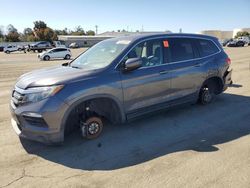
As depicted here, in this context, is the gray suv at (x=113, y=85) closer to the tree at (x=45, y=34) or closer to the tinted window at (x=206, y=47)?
the tinted window at (x=206, y=47)

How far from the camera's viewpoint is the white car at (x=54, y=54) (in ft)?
99.4

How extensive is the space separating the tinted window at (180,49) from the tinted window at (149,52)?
1.11 ft

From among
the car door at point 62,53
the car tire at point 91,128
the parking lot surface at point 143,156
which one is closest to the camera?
the parking lot surface at point 143,156

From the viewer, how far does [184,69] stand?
6.02 metres

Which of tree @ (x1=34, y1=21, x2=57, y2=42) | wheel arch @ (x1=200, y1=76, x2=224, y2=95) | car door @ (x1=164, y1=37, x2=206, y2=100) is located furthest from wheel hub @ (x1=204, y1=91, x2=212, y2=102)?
tree @ (x1=34, y1=21, x2=57, y2=42)

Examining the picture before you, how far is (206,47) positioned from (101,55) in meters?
2.84

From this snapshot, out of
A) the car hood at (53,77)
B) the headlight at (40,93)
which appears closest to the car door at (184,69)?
the car hood at (53,77)

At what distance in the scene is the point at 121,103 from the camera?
4.99 m

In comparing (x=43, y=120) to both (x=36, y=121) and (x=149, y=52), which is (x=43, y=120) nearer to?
(x=36, y=121)

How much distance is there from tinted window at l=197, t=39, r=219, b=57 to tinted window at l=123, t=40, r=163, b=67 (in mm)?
1416

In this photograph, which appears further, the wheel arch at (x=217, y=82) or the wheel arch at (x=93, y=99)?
the wheel arch at (x=217, y=82)

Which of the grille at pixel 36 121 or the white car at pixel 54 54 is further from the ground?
the grille at pixel 36 121

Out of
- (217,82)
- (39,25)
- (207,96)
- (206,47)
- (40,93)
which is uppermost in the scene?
(39,25)

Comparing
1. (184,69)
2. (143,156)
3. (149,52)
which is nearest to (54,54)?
(184,69)
